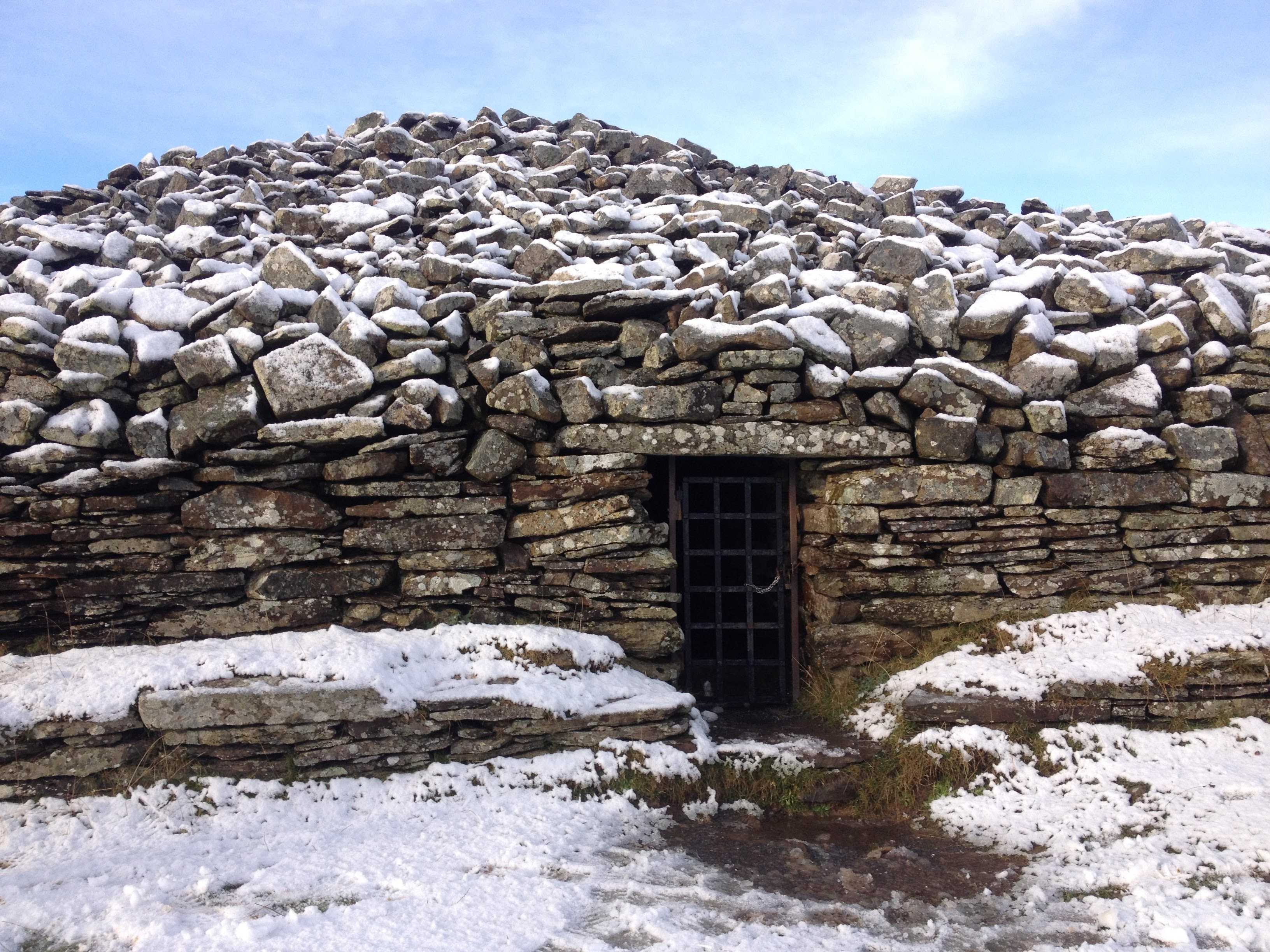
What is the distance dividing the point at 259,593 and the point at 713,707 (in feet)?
11.6

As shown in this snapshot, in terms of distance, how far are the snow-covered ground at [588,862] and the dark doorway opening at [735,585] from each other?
1.31 metres

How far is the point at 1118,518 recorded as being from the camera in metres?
6.39

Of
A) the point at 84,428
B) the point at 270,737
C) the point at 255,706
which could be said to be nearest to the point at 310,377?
the point at 84,428

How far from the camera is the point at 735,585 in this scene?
24.5 ft

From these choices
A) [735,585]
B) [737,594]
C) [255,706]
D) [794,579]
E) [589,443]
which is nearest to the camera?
[255,706]

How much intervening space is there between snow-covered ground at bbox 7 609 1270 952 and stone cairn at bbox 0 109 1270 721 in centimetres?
103

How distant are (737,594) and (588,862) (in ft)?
13.3

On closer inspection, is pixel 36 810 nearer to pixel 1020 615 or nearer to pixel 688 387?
pixel 688 387

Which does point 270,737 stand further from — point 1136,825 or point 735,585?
point 1136,825

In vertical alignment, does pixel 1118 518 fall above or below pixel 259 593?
above

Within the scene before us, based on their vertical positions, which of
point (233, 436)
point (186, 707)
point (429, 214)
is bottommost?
point (186, 707)

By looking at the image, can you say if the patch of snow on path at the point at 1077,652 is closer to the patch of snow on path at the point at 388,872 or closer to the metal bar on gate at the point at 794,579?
the metal bar on gate at the point at 794,579

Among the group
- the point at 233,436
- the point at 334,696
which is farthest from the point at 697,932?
the point at 233,436

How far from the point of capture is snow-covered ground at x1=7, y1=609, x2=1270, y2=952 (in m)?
3.74
